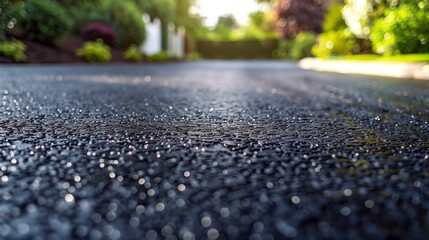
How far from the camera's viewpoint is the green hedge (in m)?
44.7

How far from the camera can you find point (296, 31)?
128 ft

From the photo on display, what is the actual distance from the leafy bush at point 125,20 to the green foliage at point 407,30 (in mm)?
14219

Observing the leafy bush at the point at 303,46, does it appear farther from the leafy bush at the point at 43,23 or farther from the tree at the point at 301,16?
the leafy bush at the point at 43,23

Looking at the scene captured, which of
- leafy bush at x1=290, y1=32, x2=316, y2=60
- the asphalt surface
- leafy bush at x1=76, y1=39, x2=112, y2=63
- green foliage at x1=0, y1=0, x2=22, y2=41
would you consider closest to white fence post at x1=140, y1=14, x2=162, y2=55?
leafy bush at x1=76, y1=39, x2=112, y2=63

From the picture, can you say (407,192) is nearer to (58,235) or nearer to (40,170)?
(58,235)

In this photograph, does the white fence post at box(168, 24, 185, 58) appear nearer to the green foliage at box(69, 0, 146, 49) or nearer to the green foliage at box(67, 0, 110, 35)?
the green foliage at box(69, 0, 146, 49)

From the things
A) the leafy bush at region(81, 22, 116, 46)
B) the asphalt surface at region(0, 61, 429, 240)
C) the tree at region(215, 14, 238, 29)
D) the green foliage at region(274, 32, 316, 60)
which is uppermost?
the asphalt surface at region(0, 61, 429, 240)

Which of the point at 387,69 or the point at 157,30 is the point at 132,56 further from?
the point at 387,69

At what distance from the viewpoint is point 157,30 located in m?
27.9

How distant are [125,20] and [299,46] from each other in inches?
677

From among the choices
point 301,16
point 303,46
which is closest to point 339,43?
point 303,46

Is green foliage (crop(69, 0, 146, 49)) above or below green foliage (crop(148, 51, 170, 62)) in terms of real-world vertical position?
above

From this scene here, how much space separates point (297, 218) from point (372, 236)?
0.55 ft

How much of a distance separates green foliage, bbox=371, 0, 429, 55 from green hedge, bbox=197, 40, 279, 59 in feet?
111
